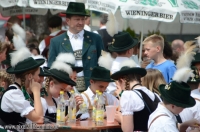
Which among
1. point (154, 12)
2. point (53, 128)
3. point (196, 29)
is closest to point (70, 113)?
point (53, 128)

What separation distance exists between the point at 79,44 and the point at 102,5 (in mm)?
1816

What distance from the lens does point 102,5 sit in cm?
1032

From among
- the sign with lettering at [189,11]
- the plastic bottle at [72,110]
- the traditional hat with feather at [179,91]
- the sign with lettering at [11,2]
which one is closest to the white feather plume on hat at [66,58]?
the plastic bottle at [72,110]

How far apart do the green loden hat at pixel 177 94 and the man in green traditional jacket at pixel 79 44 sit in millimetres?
2951

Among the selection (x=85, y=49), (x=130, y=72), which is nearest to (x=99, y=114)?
(x=130, y=72)

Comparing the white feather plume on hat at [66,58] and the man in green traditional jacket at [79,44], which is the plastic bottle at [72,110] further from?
the man in green traditional jacket at [79,44]

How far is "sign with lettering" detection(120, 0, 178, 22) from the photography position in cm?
996

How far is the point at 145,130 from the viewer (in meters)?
6.41

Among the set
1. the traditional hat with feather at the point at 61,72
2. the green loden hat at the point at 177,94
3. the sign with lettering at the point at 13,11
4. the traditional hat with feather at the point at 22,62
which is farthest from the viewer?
the sign with lettering at the point at 13,11

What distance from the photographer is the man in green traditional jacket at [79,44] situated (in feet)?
28.3

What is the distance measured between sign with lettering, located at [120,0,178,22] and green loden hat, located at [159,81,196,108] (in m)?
4.31

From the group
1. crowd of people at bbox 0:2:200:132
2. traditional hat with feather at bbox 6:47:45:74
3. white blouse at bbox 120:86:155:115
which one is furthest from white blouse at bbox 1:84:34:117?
white blouse at bbox 120:86:155:115

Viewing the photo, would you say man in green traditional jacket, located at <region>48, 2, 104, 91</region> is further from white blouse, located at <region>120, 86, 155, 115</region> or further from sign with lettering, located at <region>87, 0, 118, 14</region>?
white blouse, located at <region>120, 86, 155, 115</region>

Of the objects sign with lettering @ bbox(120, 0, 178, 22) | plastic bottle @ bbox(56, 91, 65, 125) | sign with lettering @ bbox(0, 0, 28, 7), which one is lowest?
plastic bottle @ bbox(56, 91, 65, 125)
